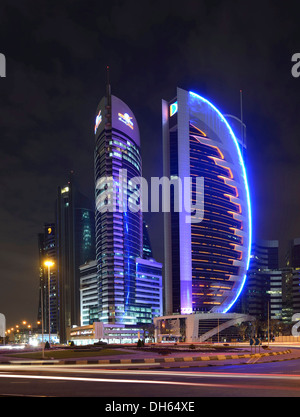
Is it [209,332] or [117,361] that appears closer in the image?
[117,361]

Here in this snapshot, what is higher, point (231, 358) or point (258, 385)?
point (258, 385)

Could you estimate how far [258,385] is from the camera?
17328 millimetres

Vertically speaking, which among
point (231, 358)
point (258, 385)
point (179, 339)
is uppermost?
point (258, 385)

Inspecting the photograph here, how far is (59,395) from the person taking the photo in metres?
15.2
